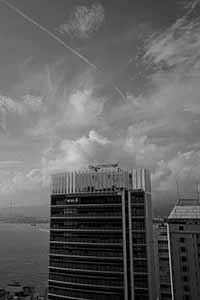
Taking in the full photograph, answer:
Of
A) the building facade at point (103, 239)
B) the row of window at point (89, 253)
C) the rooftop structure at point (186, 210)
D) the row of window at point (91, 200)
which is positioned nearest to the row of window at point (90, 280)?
the building facade at point (103, 239)

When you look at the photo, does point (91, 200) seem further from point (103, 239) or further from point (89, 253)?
point (89, 253)

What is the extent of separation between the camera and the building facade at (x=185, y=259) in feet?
63.7

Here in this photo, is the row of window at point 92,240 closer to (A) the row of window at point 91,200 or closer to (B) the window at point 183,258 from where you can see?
(A) the row of window at point 91,200

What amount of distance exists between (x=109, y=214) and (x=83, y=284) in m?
7.99

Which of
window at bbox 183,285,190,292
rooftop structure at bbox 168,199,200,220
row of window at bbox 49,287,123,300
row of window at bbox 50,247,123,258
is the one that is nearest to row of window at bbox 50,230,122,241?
row of window at bbox 50,247,123,258

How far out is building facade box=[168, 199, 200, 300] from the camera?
19406mm

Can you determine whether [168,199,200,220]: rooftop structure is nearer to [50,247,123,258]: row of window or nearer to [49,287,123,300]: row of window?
[50,247,123,258]: row of window

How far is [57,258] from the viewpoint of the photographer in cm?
3450

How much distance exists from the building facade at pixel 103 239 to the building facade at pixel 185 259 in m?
12.5

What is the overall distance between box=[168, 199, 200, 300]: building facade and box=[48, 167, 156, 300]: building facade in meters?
12.5

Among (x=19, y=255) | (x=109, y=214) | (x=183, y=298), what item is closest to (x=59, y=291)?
(x=109, y=214)

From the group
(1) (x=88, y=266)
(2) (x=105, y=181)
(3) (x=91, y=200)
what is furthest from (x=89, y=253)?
(2) (x=105, y=181)

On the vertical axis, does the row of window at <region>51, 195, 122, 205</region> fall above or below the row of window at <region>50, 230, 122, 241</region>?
above

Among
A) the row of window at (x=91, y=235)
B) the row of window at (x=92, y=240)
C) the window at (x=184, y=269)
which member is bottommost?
the window at (x=184, y=269)
